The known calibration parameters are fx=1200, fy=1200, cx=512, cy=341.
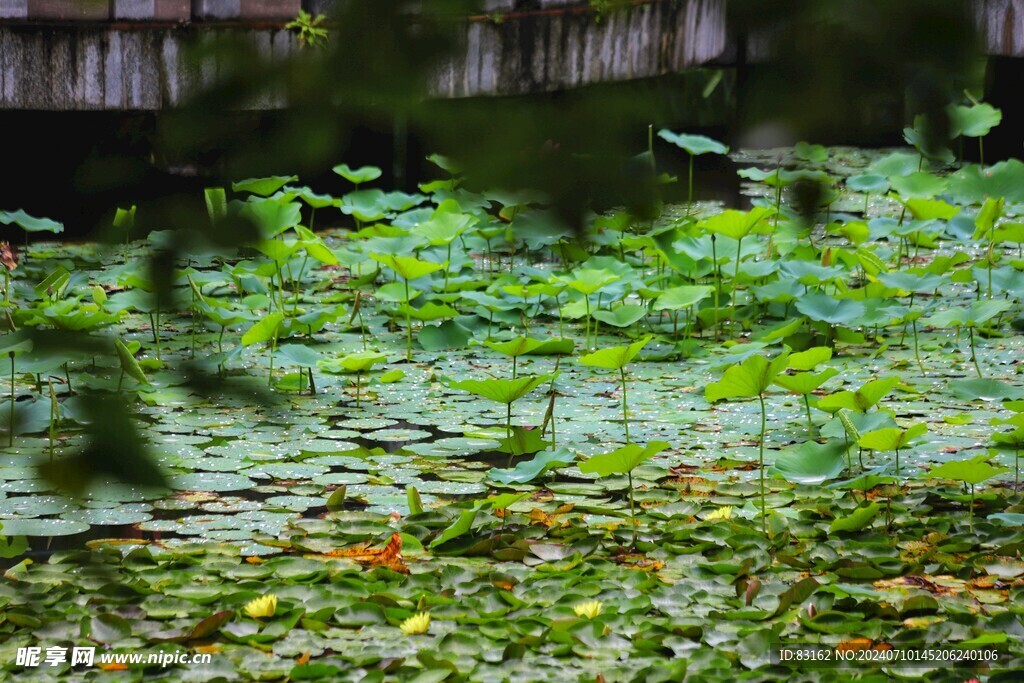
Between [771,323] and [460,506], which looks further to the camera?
[771,323]

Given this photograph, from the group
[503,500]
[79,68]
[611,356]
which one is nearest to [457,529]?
[503,500]

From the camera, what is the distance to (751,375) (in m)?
2.07

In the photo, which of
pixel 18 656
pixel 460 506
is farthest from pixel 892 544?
pixel 18 656

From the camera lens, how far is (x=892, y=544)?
1.97 meters

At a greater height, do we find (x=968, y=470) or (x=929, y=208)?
(x=929, y=208)

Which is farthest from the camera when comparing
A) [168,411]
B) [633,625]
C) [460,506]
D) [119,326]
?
[119,326]

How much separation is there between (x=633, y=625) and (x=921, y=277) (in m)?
1.81

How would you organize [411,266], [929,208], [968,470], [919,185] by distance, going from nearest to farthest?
[968,470], [411,266], [929,208], [919,185]

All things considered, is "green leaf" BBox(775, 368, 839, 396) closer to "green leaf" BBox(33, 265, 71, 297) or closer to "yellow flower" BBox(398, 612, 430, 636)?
"yellow flower" BBox(398, 612, 430, 636)

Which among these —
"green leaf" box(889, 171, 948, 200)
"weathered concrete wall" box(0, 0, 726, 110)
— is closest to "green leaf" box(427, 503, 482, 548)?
"weathered concrete wall" box(0, 0, 726, 110)

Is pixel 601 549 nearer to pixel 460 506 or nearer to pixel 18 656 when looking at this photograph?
pixel 460 506

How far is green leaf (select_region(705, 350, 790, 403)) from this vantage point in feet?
6.69

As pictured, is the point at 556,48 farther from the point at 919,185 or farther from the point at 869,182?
the point at 869,182

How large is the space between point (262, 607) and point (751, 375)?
2.99 feet
